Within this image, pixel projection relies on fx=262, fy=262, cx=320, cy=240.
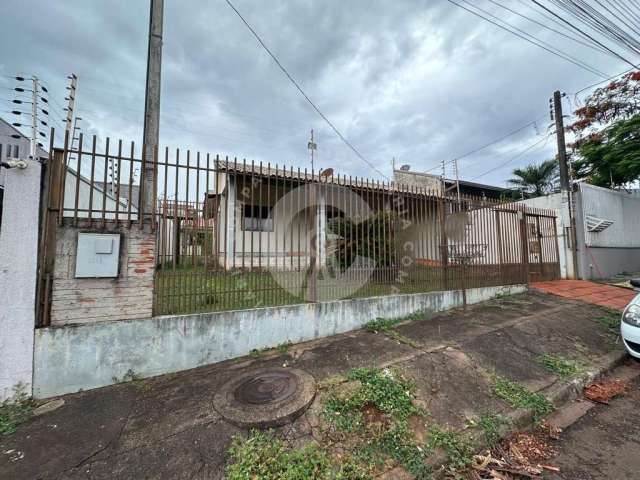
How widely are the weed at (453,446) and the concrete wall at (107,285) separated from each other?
3427 mm

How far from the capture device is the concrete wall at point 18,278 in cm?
275

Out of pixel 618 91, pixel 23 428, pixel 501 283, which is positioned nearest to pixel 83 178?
pixel 23 428

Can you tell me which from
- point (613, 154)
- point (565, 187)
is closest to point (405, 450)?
point (565, 187)

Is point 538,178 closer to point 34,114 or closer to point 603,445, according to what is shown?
point 603,445

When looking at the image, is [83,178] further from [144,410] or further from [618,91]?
[618,91]

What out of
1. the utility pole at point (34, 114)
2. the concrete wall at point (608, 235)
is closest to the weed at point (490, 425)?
the utility pole at point (34, 114)

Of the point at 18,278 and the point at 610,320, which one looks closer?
the point at 18,278

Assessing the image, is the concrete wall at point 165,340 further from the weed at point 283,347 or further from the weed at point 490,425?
the weed at point 490,425

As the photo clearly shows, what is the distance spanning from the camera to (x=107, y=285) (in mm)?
3145

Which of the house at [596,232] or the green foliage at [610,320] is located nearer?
the green foliage at [610,320]

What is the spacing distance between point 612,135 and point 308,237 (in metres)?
13.3

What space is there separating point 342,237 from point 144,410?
12.8 feet

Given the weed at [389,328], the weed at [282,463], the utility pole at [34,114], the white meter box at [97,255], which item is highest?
the utility pole at [34,114]

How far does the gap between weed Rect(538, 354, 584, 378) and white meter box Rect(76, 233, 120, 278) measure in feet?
19.2
